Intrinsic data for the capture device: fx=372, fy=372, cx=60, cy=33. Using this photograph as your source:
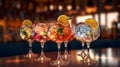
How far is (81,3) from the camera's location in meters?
6.20

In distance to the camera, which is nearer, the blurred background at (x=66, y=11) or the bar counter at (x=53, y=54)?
the bar counter at (x=53, y=54)

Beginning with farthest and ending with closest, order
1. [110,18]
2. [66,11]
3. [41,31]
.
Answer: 1. [110,18]
2. [66,11]
3. [41,31]

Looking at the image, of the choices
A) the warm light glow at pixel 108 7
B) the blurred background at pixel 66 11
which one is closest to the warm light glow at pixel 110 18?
the blurred background at pixel 66 11

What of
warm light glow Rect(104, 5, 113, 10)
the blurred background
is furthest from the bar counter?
warm light glow Rect(104, 5, 113, 10)

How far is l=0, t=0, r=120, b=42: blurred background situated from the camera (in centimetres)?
560

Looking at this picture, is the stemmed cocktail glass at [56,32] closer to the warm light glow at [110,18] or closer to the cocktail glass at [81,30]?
the cocktail glass at [81,30]

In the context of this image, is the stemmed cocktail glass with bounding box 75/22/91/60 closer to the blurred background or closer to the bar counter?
the bar counter

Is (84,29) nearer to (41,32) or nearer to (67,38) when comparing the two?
(67,38)

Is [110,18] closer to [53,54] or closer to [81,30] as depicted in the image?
[53,54]

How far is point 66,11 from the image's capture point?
6.06 metres

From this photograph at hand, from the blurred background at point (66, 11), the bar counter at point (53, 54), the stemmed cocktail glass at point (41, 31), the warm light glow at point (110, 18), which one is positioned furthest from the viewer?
the warm light glow at point (110, 18)

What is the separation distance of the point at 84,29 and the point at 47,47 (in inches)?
47.5

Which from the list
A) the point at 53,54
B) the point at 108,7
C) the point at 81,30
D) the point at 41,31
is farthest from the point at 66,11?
the point at 81,30

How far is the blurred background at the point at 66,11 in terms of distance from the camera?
5602 millimetres
